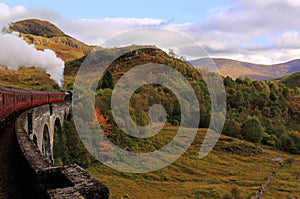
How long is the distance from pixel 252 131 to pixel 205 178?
41.7 m

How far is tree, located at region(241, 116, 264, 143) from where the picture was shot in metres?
92.4

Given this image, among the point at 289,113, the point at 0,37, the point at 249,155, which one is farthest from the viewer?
the point at 289,113

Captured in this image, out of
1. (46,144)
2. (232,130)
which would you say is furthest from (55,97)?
(232,130)

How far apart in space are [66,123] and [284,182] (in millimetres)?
39060

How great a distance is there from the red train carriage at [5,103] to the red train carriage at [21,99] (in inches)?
55.2

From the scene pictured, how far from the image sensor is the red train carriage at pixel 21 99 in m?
25.0

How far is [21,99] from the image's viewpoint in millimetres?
27172

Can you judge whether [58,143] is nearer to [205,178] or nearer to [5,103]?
[5,103]

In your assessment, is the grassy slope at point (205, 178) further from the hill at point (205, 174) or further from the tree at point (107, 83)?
the tree at point (107, 83)

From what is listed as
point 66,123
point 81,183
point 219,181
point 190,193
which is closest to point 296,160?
point 219,181

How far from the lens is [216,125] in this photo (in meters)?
97.4

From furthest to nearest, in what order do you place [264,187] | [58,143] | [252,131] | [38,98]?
1. [252,131]
2. [264,187]
3. [58,143]
4. [38,98]

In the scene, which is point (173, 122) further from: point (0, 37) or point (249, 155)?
point (0, 37)

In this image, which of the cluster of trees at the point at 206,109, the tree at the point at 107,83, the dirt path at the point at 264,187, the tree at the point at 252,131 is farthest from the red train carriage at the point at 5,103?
the tree at the point at 252,131
